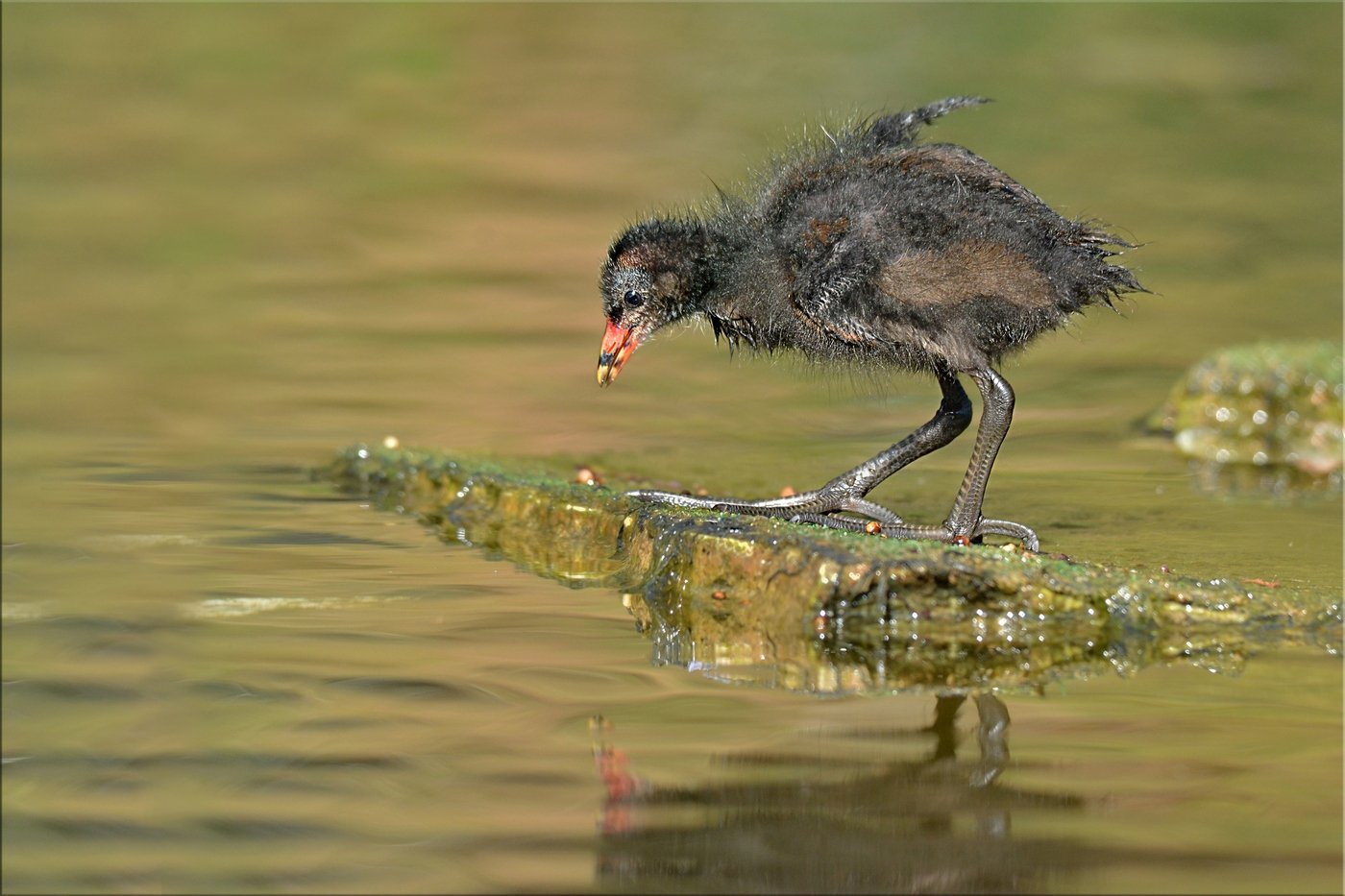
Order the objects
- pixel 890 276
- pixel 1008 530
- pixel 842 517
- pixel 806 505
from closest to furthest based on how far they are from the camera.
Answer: pixel 890 276
pixel 1008 530
pixel 806 505
pixel 842 517

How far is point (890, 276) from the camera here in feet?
16.2

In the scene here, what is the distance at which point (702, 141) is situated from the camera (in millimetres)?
12945

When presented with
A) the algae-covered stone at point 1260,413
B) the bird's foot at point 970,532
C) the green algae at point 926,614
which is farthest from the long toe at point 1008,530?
the algae-covered stone at point 1260,413

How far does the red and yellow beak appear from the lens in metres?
5.61

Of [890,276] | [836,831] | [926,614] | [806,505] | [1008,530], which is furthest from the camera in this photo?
[806,505]

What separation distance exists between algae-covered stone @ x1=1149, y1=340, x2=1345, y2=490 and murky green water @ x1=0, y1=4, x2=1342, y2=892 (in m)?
0.21

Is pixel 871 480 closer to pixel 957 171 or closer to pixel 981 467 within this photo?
pixel 981 467

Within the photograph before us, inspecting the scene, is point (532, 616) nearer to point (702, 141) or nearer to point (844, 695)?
point (844, 695)

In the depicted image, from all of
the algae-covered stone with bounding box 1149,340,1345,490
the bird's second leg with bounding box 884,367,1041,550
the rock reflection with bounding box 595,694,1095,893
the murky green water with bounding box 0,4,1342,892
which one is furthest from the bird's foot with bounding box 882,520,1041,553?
the algae-covered stone with bounding box 1149,340,1345,490

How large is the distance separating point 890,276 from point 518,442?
2449mm

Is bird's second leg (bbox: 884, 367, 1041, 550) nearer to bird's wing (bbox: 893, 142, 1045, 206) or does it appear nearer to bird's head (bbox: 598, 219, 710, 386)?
bird's wing (bbox: 893, 142, 1045, 206)

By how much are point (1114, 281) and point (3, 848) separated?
3.24 m

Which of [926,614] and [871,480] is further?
[871,480]

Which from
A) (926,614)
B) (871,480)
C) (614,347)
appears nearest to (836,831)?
(926,614)
